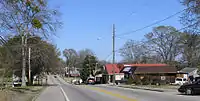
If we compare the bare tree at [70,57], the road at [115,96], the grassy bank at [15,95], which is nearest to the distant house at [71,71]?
the bare tree at [70,57]

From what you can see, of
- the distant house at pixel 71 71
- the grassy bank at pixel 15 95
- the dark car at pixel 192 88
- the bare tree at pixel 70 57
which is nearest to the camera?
the grassy bank at pixel 15 95

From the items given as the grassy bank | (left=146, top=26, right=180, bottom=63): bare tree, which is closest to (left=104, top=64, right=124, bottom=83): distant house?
(left=146, top=26, right=180, bottom=63): bare tree

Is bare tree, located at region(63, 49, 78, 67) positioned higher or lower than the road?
higher

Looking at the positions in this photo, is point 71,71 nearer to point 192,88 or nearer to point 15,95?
point 192,88

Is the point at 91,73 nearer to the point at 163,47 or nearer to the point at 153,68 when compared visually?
the point at 163,47

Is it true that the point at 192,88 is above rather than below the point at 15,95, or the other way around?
above

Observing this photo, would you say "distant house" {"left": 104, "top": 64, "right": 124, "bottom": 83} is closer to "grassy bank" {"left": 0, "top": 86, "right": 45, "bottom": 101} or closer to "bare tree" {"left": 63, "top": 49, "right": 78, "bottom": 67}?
"grassy bank" {"left": 0, "top": 86, "right": 45, "bottom": 101}

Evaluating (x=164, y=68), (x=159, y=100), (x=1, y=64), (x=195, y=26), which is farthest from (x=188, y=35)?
(x=164, y=68)

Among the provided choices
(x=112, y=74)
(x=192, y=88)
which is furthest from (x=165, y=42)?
(x=192, y=88)

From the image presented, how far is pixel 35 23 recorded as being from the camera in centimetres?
2177

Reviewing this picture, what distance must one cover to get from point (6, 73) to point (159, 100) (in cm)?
1021

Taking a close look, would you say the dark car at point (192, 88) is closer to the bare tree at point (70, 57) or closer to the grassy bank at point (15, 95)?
the grassy bank at point (15, 95)

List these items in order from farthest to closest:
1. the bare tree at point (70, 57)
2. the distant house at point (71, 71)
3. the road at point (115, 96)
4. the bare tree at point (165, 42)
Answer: the bare tree at point (70, 57) < the distant house at point (71, 71) < the bare tree at point (165, 42) < the road at point (115, 96)

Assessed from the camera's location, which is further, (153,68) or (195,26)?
(153,68)
